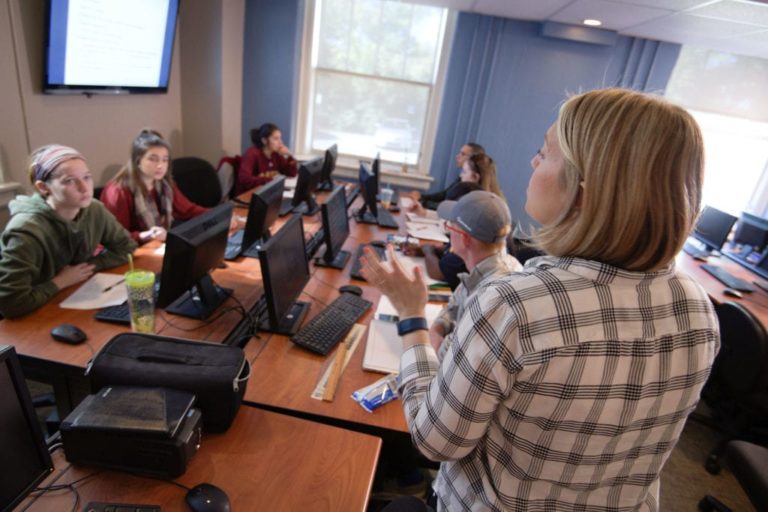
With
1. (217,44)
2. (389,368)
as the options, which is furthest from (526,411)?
(217,44)

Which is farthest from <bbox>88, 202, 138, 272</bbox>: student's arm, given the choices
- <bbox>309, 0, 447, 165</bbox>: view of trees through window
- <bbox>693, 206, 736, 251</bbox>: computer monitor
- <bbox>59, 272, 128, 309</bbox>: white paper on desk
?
<bbox>693, 206, 736, 251</bbox>: computer monitor

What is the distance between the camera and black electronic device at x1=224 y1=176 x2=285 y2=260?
1.93m

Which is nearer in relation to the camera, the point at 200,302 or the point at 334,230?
the point at 200,302

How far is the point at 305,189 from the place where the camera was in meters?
2.83

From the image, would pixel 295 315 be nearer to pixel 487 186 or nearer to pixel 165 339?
pixel 165 339

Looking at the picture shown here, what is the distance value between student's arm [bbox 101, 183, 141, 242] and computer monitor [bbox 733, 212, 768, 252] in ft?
14.2

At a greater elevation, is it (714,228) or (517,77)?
(517,77)

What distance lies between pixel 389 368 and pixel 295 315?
465 millimetres

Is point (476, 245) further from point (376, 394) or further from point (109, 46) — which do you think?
point (109, 46)

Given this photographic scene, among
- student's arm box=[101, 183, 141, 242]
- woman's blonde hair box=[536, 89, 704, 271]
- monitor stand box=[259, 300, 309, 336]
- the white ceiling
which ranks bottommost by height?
monitor stand box=[259, 300, 309, 336]

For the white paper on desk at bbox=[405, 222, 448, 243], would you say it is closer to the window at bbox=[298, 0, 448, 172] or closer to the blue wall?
the window at bbox=[298, 0, 448, 172]

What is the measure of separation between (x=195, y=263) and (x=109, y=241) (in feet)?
2.56

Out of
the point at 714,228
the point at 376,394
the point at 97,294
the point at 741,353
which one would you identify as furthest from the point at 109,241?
the point at 714,228

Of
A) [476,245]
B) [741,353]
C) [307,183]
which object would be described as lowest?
[741,353]
